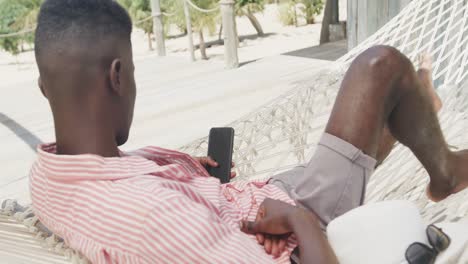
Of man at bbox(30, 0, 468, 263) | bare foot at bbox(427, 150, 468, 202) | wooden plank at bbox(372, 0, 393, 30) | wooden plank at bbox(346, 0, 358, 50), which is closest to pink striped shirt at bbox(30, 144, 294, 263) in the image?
man at bbox(30, 0, 468, 263)

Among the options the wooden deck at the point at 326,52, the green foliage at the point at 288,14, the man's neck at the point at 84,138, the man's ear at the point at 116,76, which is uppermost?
the man's ear at the point at 116,76

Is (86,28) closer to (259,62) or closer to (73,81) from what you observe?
(73,81)

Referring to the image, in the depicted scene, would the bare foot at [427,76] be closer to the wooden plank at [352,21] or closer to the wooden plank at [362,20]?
the wooden plank at [362,20]

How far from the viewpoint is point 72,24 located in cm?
83

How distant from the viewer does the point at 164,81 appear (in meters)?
4.85

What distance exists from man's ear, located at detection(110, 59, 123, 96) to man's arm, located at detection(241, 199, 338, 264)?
1.12 ft

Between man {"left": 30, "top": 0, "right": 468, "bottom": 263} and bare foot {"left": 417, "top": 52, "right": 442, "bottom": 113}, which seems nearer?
man {"left": 30, "top": 0, "right": 468, "bottom": 263}

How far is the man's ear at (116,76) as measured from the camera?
84 centimetres

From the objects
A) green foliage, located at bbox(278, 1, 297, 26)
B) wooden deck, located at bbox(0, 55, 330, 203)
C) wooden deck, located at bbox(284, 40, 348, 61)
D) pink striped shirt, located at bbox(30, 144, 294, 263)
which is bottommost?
green foliage, located at bbox(278, 1, 297, 26)

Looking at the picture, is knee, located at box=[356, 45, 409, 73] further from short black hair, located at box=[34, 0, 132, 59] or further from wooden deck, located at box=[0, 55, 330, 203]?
wooden deck, located at box=[0, 55, 330, 203]

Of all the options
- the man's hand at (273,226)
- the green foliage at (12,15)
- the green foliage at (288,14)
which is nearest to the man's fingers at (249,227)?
the man's hand at (273,226)

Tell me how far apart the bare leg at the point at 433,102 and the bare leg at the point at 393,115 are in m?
0.07

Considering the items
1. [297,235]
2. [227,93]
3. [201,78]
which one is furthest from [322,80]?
[201,78]

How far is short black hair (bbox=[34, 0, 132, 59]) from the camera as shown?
2.70 feet
